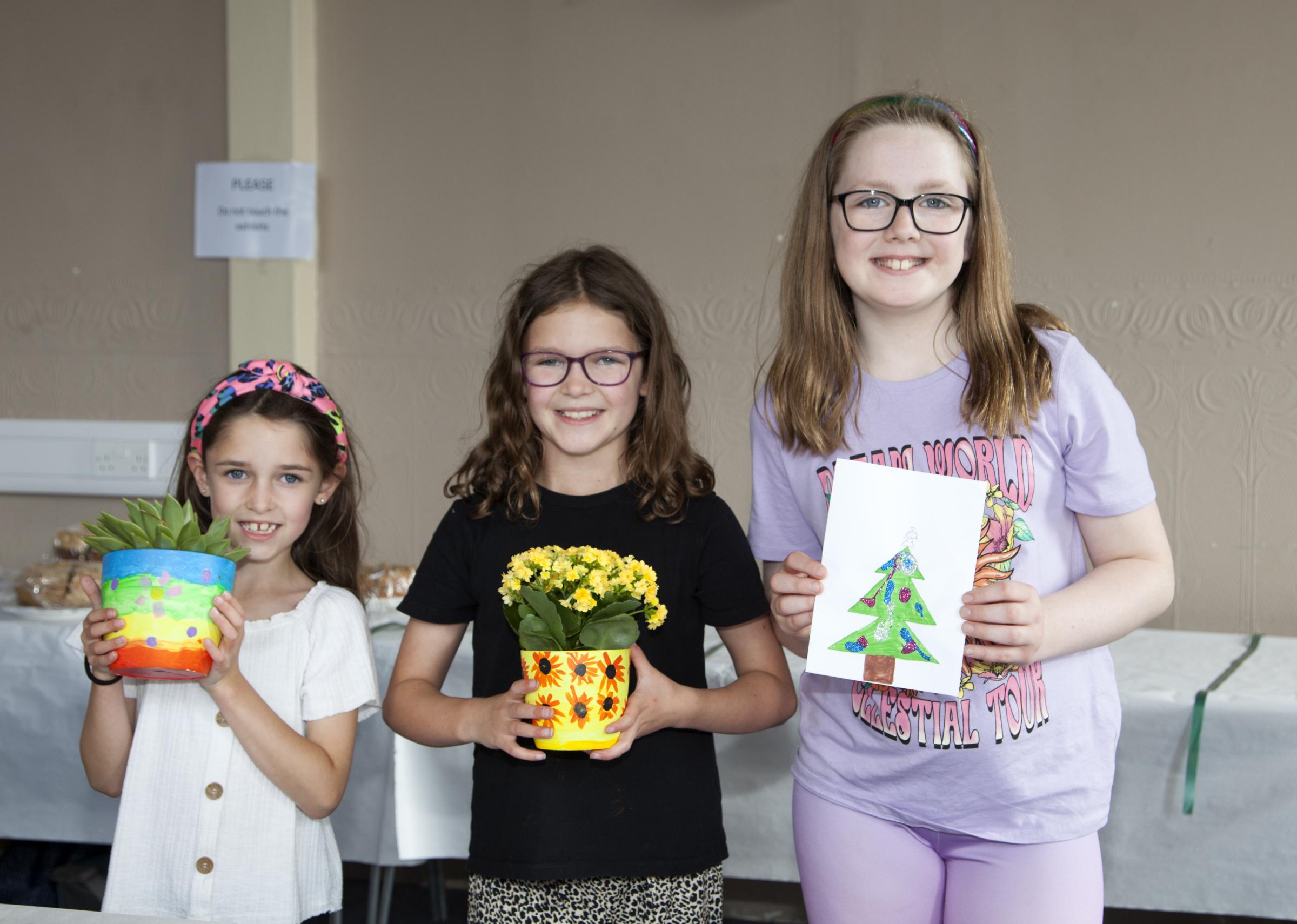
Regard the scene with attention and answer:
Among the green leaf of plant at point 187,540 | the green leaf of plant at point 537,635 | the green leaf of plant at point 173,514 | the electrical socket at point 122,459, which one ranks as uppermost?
the green leaf of plant at point 173,514

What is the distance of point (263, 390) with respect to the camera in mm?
1749

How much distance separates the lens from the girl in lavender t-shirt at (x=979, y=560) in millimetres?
1293

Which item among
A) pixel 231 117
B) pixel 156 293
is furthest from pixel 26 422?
pixel 231 117

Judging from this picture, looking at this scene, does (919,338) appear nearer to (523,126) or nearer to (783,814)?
(783,814)

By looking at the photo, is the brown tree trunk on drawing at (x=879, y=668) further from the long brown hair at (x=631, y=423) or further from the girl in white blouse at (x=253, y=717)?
the girl in white blouse at (x=253, y=717)

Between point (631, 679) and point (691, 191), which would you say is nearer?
point (631, 679)

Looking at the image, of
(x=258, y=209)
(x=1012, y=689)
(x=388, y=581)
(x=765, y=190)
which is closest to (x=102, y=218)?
(x=258, y=209)

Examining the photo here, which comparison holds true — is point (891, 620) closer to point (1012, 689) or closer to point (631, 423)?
point (1012, 689)

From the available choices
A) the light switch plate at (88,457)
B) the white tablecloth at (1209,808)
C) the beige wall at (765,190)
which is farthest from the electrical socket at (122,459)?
the white tablecloth at (1209,808)

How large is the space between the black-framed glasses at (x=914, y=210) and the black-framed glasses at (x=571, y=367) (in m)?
0.38

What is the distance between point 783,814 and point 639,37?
2.25 m

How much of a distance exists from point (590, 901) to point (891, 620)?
1.83ft

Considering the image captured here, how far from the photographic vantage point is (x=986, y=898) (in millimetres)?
1290

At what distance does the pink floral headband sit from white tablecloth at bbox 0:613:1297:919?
76 centimetres
